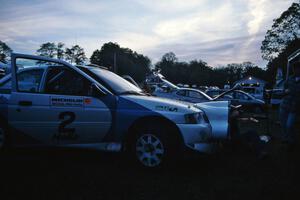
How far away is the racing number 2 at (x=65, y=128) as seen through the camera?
3.71 metres

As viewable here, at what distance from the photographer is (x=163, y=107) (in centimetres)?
358

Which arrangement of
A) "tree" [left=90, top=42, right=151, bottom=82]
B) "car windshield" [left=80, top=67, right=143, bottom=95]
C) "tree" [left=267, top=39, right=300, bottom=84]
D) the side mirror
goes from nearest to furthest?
1. the side mirror
2. "car windshield" [left=80, top=67, right=143, bottom=95]
3. "tree" [left=267, top=39, right=300, bottom=84]
4. "tree" [left=90, top=42, right=151, bottom=82]

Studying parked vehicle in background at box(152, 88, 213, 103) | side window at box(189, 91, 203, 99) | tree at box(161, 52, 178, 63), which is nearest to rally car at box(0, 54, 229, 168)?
parked vehicle in background at box(152, 88, 213, 103)

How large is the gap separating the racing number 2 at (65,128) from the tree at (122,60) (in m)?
55.4

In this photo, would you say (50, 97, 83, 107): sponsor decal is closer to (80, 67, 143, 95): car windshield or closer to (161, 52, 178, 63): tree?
(80, 67, 143, 95): car windshield

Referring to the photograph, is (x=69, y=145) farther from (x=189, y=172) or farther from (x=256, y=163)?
(x=256, y=163)

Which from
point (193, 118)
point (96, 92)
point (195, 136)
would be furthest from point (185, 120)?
point (96, 92)

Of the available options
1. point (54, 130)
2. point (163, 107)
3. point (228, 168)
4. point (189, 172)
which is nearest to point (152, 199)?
point (189, 172)

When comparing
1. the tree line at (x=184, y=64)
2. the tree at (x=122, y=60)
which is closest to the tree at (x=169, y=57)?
the tree line at (x=184, y=64)

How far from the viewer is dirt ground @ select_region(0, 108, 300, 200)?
279cm

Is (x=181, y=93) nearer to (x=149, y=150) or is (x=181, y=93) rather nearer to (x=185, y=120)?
(x=185, y=120)

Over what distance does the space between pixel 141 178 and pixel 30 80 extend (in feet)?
8.11

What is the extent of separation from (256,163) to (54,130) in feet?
11.5

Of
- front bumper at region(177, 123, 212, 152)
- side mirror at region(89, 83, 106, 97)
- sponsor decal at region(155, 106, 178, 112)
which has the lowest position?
→ front bumper at region(177, 123, 212, 152)
